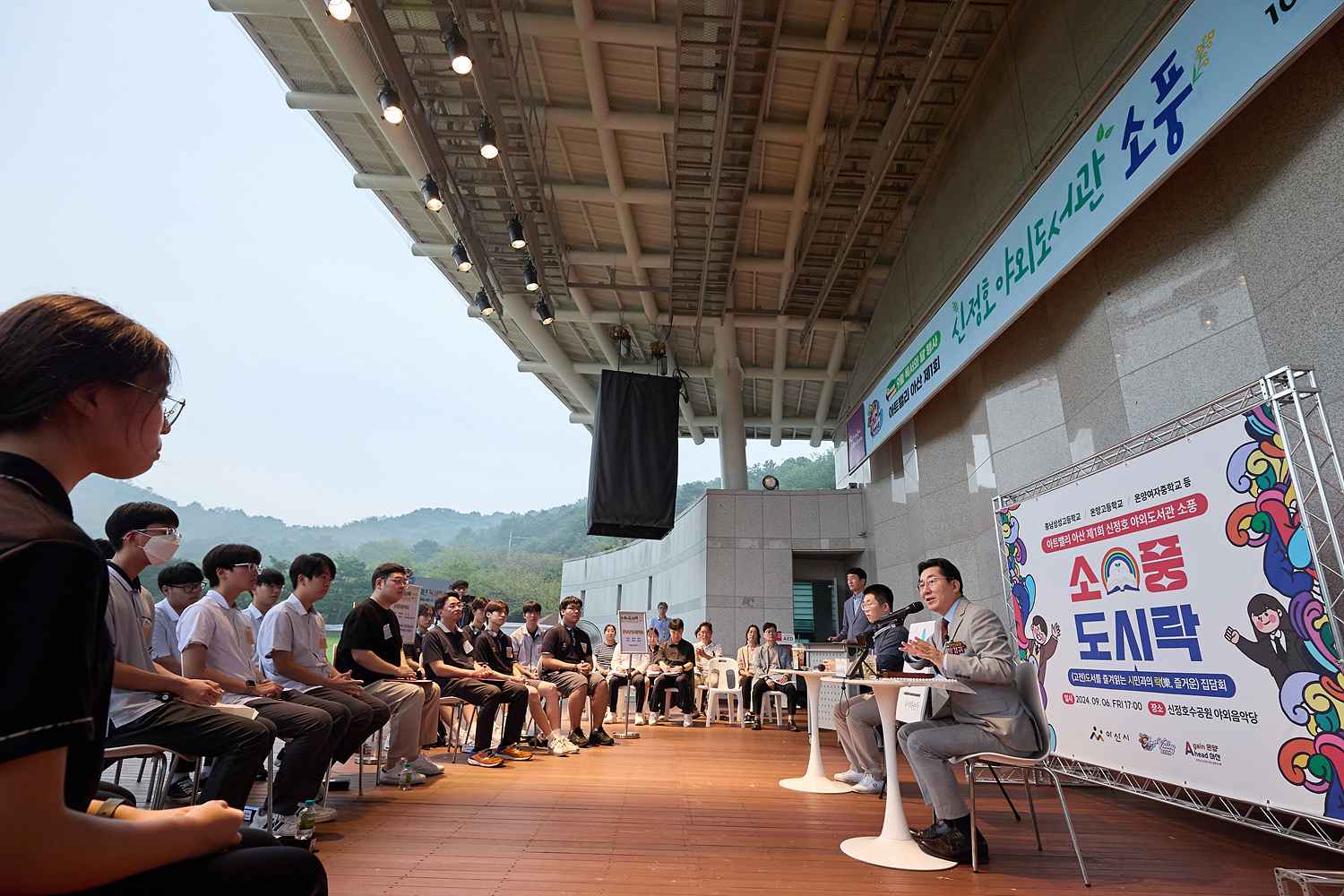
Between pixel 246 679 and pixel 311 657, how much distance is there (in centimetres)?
53

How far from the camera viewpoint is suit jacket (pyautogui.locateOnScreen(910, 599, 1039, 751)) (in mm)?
2883

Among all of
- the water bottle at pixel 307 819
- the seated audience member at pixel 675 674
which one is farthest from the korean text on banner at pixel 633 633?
the water bottle at pixel 307 819

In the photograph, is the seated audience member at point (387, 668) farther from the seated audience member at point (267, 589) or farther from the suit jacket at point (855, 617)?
the suit jacket at point (855, 617)

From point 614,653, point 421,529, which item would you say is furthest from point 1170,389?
point 421,529

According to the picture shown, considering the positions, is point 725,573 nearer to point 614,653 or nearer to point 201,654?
point 614,653

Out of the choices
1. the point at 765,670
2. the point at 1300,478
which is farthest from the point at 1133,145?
the point at 765,670

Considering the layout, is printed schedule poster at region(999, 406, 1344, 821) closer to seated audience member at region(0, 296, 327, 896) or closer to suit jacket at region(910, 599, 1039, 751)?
suit jacket at region(910, 599, 1039, 751)

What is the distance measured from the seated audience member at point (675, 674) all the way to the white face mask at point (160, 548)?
21.9ft

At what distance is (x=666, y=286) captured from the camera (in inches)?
419

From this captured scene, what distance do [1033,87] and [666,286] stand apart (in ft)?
19.3

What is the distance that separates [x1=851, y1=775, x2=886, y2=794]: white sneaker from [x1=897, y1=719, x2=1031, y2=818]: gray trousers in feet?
4.47

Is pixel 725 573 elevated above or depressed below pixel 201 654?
above

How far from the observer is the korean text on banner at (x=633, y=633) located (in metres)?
7.82

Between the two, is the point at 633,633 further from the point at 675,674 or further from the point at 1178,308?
the point at 1178,308
